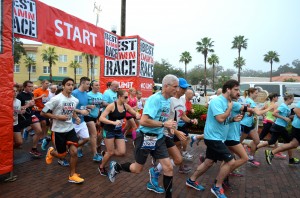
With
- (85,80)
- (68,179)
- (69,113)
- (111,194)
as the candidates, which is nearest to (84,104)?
(85,80)

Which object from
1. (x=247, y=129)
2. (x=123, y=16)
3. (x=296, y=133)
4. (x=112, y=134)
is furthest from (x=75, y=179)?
(x=123, y=16)

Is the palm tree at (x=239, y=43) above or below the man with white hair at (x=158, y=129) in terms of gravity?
above

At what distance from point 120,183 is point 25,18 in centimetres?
393

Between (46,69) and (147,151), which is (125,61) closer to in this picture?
(147,151)

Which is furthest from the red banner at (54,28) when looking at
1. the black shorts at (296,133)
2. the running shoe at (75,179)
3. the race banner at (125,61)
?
the black shorts at (296,133)

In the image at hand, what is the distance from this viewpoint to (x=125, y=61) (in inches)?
370

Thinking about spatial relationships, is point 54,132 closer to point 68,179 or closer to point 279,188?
point 68,179

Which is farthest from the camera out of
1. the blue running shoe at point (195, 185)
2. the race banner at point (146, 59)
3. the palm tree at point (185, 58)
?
the palm tree at point (185, 58)

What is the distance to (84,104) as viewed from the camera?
6230 mm

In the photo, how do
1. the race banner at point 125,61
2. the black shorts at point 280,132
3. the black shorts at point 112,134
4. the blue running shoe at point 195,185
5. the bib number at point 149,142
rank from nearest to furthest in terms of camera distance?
the bib number at point 149,142 < the blue running shoe at point 195,185 < the black shorts at point 112,134 < the black shorts at point 280,132 < the race banner at point 125,61

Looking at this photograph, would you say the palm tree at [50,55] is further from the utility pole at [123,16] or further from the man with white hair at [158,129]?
the man with white hair at [158,129]

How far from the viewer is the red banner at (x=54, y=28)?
548 cm

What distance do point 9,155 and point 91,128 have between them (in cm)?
207

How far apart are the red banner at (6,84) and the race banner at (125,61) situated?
503cm
